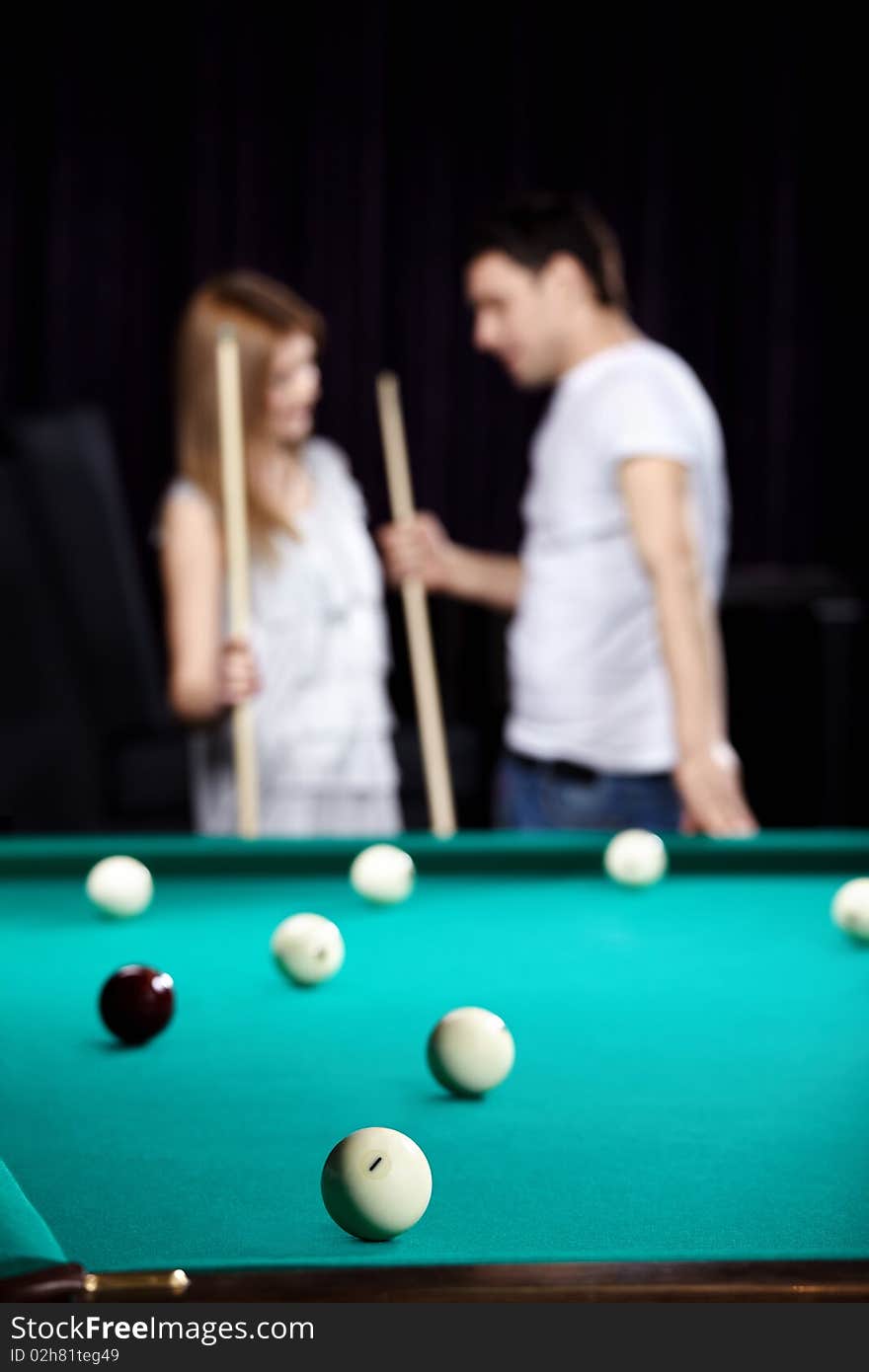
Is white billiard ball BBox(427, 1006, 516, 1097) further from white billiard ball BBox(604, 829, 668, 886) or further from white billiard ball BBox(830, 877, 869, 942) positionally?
white billiard ball BBox(604, 829, 668, 886)

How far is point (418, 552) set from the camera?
120 inches

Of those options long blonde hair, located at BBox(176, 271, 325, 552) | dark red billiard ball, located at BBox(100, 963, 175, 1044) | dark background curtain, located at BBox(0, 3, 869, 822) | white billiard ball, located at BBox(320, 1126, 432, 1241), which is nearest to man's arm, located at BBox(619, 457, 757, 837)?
long blonde hair, located at BBox(176, 271, 325, 552)

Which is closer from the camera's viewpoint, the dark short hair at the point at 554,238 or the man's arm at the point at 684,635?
the man's arm at the point at 684,635

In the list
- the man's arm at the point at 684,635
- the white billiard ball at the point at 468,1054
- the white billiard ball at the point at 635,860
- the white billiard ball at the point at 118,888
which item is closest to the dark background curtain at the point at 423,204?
the man's arm at the point at 684,635

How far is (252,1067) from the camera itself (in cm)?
122

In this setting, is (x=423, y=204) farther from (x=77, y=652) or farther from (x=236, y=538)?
(x=236, y=538)

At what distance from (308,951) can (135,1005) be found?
234mm

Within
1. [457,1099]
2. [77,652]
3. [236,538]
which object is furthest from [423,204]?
[457,1099]

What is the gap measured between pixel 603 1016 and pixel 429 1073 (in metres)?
0.22

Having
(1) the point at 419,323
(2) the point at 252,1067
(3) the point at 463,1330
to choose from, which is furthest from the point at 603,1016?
(1) the point at 419,323

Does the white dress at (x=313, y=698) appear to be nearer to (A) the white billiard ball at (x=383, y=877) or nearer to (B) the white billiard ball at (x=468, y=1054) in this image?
(A) the white billiard ball at (x=383, y=877)

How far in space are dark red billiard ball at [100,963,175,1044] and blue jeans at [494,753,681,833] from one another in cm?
146

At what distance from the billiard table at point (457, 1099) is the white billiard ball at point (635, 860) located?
35mm

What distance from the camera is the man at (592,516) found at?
2.45m
